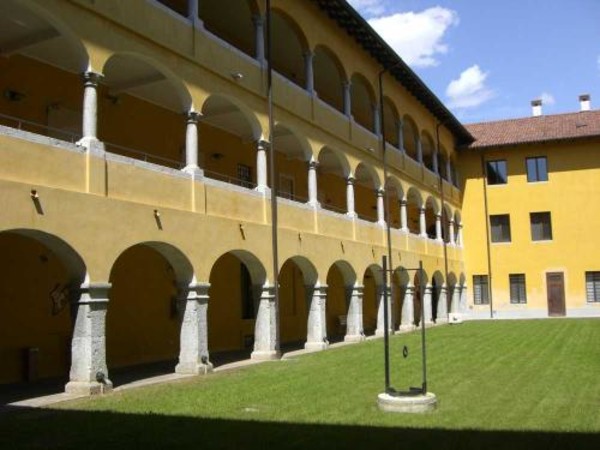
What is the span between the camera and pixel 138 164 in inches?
567

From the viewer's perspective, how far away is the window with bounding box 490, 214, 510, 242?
41562 mm

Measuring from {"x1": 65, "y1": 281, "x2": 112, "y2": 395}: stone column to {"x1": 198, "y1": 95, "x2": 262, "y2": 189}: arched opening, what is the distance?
23.9 ft

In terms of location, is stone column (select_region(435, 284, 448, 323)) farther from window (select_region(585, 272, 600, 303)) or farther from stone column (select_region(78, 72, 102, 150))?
stone column (select_region(78, 72, 102, 150))

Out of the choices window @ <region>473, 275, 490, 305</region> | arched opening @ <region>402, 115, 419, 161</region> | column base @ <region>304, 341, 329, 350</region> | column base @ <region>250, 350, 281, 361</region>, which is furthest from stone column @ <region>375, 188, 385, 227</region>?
window @ <region>473, 275, 490, 305</region>

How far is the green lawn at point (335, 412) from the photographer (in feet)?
27.4

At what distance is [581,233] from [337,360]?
1069 inches

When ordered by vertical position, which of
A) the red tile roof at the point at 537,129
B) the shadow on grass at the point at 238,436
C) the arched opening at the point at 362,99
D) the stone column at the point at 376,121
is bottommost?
the shadow on grass at the point at 238,436

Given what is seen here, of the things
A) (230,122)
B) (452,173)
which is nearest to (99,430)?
(230,122)

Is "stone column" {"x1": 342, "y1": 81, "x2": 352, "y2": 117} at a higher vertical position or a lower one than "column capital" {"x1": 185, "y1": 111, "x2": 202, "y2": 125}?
higher

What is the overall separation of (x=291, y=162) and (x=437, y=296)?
48.9 feet

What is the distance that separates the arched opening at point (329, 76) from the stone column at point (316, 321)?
8133 millimetres

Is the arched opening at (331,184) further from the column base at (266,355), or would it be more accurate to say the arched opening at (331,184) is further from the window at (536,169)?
the window at (536,169)

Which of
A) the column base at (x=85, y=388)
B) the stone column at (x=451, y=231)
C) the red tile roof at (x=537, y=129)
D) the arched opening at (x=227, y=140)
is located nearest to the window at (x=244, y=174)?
the arched opening at (x=227, y=140)

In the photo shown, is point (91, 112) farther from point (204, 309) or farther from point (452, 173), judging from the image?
point (452, 173)
